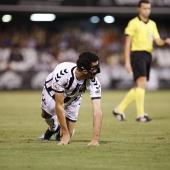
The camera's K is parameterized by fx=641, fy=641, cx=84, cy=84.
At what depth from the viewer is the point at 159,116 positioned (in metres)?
14.4

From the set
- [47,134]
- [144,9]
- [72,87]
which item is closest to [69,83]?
[72,87]

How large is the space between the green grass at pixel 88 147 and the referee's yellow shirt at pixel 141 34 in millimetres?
1572

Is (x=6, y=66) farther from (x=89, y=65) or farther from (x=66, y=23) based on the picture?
(x=89, y=65)

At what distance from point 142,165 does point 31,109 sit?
32.0ft

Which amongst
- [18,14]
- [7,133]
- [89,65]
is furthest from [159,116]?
[18,14]

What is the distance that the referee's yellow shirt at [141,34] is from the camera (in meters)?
13.5

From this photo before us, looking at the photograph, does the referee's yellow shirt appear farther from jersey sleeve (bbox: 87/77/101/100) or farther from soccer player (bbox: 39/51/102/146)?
jersey sleeve (bbox: 87/77/101/100)

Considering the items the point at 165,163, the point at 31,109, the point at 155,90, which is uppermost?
the point at 165,163

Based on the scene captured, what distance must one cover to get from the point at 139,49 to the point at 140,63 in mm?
395

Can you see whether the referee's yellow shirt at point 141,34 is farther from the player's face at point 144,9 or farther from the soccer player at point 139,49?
the player's face at point 144,9

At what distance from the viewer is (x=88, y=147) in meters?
8.52

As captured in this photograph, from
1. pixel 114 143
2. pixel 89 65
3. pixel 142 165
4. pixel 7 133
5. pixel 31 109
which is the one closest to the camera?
pixel 142 165

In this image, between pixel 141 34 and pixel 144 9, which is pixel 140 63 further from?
pixel 144 9

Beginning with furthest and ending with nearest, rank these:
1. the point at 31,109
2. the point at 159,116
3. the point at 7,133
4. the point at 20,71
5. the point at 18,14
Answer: the point at 18,14
the point at 20,71
the point at 31,109
the point at 159,116
the point at 7,133
